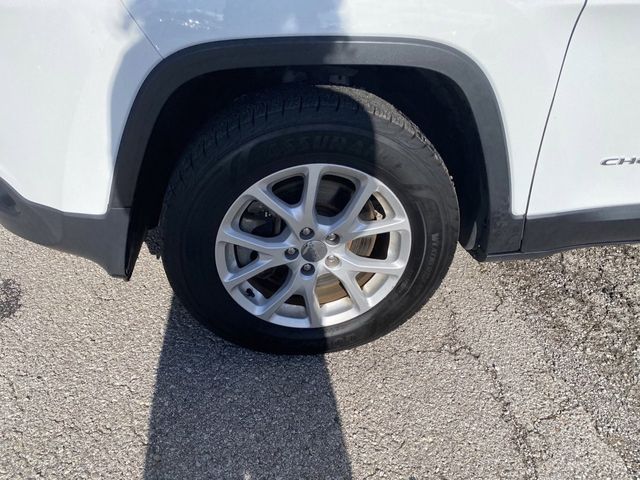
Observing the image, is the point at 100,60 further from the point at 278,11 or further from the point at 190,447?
the point at 190,447

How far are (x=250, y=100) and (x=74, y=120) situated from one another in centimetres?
54

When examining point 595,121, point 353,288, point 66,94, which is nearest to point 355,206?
point 353,288

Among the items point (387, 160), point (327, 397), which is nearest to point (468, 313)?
point (327, 397)

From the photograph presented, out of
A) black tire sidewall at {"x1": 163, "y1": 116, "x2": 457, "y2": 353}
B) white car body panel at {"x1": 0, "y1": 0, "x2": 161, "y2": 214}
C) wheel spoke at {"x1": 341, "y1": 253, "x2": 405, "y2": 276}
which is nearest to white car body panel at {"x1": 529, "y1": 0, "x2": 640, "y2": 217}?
black tire sidewall at {"x1": 163, "y1": 116, "x2": 457, "y2": 353}

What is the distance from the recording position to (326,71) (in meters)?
2.06

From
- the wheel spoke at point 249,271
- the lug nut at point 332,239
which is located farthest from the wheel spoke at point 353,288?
the wheel spoke at point 249,271

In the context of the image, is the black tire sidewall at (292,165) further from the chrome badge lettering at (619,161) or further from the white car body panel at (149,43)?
the chrome badge lettering at (619,161)

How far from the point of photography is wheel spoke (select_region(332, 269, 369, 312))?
2307 mm

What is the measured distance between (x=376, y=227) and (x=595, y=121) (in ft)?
2.61

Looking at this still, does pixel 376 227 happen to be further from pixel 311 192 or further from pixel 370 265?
pixel 311 192

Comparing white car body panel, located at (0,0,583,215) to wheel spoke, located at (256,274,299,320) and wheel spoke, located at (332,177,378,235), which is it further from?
wheel spoke, located at (256,274,299,320)

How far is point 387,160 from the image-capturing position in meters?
2.03

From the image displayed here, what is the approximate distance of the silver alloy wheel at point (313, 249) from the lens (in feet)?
6.89

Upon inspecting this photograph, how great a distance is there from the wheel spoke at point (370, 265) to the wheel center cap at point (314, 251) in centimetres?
9
